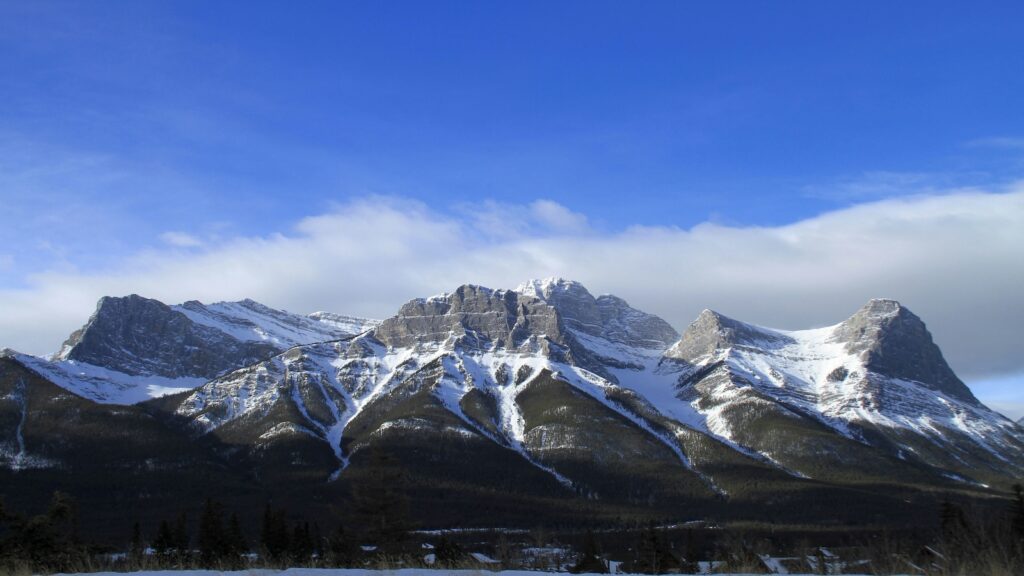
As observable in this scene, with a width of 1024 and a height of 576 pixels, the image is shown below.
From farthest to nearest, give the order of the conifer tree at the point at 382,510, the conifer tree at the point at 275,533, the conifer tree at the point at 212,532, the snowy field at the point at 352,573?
1. the conifer tree at the point at 275,533
2. the conifer tree at the point at 212,532
3. the conifer tree at the point at 382,510
4. the snowy field at the point at 352,573

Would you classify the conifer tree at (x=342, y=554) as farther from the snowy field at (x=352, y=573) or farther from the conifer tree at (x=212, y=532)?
the conifer tree at (x=212, y=532)

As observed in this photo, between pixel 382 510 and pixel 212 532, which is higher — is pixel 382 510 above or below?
above

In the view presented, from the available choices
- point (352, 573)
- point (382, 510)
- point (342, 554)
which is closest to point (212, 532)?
point (382, 510)

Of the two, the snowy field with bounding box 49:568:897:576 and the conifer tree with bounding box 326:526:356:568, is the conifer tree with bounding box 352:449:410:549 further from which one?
A: the snowy field with bounding box 49:568:897:576

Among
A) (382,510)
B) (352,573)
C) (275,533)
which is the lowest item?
(275,533)

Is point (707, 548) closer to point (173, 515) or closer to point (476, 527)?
point (476, 527)

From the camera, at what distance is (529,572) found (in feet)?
59.8

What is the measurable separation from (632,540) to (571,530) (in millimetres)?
29805

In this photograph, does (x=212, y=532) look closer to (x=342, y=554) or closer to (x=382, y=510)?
(x=382, y=510)

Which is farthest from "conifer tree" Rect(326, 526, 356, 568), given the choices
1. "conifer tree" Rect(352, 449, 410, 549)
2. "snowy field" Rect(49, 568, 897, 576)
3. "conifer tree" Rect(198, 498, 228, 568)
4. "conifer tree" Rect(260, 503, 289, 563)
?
"conifer tree" Rect(260, 503, 289, 563)

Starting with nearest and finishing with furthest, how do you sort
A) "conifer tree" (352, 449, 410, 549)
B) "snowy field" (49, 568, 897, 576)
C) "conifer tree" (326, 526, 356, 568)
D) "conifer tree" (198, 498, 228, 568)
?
1. "snowy field" (49, 568, 897, 576)
2. "conifer tree" (326, 526, 356, 568)
3. "conifer tree" (352, 449, 410, 549)
4. "conifer tree" (198, 498, 228, 568)

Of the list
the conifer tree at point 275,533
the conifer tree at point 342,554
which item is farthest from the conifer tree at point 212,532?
the conifer tree at point 342,554

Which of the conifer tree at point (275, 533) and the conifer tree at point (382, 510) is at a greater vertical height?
the conifer tree at point (382, 510)

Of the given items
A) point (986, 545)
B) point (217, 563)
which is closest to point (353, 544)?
point (217, 563)
